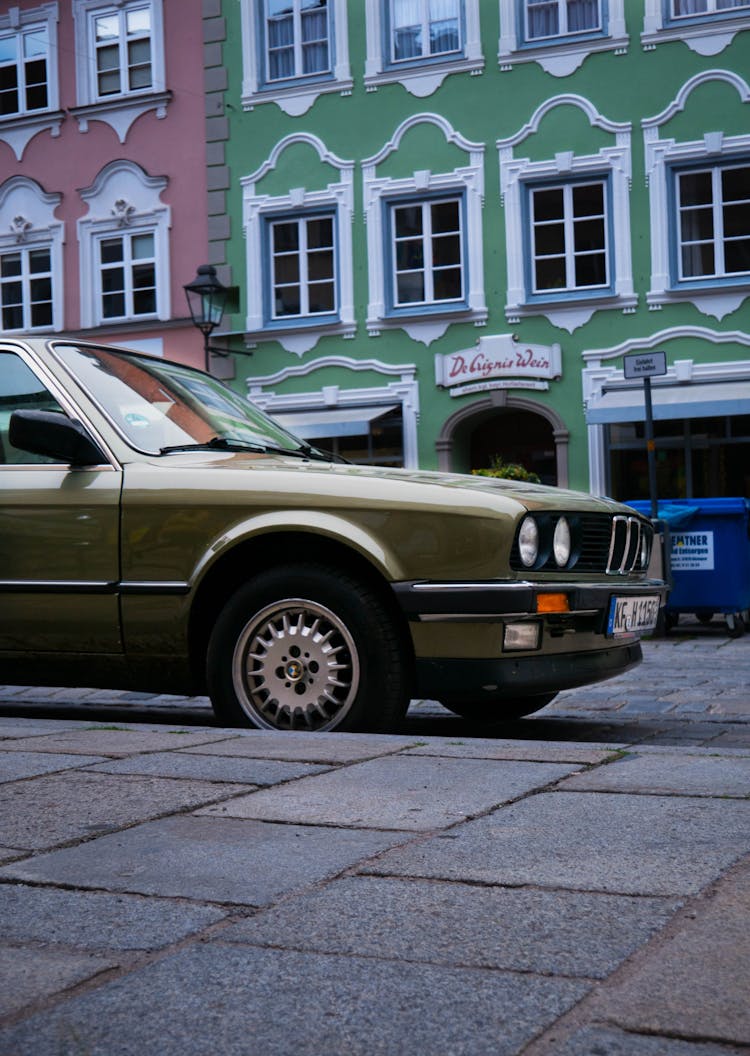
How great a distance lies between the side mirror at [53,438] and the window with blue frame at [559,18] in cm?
1562

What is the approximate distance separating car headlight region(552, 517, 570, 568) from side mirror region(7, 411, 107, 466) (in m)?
1.85

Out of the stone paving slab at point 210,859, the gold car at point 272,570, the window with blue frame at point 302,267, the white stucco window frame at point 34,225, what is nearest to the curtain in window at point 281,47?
the window with blue frame at point 302,267

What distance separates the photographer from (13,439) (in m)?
5.75

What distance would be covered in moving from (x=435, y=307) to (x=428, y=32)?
13.0ft

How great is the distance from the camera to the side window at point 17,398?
607 centimetres

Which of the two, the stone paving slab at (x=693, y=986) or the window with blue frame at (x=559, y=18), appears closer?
the stone paving slab at (x=693, y=986)

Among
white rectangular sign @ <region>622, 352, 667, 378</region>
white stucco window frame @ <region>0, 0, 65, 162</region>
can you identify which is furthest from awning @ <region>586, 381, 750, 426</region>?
white stucco window frame @ <region>0, 0, 65, 162</region>

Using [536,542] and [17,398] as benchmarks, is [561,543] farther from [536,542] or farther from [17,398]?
[17,398]

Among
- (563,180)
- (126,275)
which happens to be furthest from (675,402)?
(126,275)

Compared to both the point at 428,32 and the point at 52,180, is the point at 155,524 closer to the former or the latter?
the point at 428,32

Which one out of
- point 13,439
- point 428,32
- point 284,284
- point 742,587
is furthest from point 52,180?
point 13,439

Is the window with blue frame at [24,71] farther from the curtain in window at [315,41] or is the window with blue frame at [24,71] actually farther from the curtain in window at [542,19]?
the curtain in window at [542,19]

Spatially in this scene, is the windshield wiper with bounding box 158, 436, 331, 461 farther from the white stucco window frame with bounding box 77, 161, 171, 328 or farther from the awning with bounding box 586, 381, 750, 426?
the white stucco window frame with bounding box 77, 161, 171, 328

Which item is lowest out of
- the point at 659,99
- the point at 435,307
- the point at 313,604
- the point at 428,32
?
the point at 313,604
